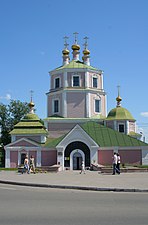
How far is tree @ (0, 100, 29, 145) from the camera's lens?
56.6 m

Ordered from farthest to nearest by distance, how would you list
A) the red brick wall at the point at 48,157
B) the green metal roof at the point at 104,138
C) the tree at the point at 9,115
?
the tree at the point at 9,115
the red brick wall at the point at 48,157
the green metal roof at the point at 104,138

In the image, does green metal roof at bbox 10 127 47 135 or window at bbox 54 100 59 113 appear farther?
window at bbox 54 100 59 113

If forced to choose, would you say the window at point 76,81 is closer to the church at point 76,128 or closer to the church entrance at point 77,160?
the church at point 76,128

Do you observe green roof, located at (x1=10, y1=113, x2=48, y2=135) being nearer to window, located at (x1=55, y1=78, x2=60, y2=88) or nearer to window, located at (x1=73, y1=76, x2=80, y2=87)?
window, located at (x1=55, y1=78, x2=60, y2=88)

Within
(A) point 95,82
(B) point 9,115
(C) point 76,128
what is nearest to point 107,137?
(C) point 76,128

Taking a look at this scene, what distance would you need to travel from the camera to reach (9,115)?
59219mm

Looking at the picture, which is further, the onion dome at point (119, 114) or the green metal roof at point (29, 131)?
the onion dome at point (119, 114)

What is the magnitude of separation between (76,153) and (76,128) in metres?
2.91

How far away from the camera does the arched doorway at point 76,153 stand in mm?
35031

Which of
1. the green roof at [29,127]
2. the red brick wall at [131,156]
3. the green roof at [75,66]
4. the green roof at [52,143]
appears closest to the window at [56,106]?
the green roof at [29,127]

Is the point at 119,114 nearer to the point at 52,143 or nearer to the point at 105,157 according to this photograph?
the point at 105,157

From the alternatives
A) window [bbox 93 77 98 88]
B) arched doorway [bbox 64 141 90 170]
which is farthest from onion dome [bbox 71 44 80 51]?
Result: arched doorway [bbox 64 141 90 170]

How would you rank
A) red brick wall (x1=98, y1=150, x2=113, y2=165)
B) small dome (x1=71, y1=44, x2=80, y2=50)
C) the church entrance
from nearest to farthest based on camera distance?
red brick wall (x1=98, y1=150, x2=113, y2=165)
the church entrance
small dome (x1=71, y1=44, x2=80, y2=50)

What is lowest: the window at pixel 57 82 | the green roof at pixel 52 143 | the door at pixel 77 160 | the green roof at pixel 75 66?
the door at pixel 77 160
